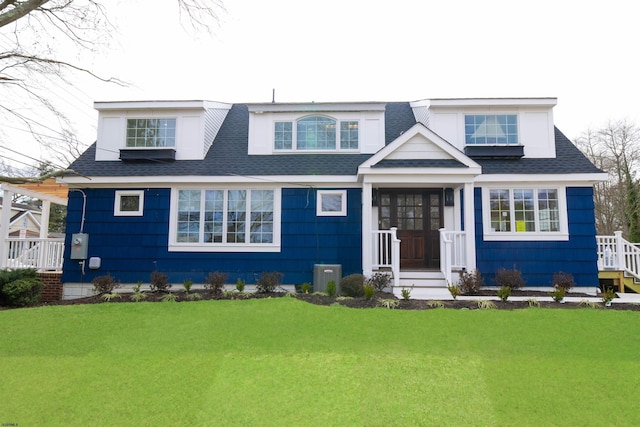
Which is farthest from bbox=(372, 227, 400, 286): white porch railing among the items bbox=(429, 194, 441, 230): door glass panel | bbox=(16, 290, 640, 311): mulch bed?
bbox=(429, 194, 441, 230): door glass panel

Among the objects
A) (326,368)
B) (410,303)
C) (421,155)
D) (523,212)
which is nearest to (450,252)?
(410,303)

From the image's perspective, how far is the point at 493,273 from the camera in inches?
358

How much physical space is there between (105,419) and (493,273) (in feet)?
28.5

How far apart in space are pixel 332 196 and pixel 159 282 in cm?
485

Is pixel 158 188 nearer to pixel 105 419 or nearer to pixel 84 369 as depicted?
pixel 84 369

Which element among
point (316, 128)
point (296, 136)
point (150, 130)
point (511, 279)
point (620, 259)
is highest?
point (316, 128)

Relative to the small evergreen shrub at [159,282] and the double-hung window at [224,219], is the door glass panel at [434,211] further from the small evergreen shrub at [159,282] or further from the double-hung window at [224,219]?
the small evergreen shrub at [159,282]

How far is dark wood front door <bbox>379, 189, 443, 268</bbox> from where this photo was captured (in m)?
9.66

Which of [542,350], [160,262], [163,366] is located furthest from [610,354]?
[160,262]

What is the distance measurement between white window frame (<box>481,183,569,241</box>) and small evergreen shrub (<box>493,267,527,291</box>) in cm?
105

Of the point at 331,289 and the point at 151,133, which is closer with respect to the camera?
the point at 331,289

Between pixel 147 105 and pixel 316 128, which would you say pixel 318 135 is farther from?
pixel 147 105

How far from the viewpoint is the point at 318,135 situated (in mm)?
10414

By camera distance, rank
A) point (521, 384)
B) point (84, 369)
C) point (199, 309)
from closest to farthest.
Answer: point (521, 384), point (84, 369), point (199, 309)
